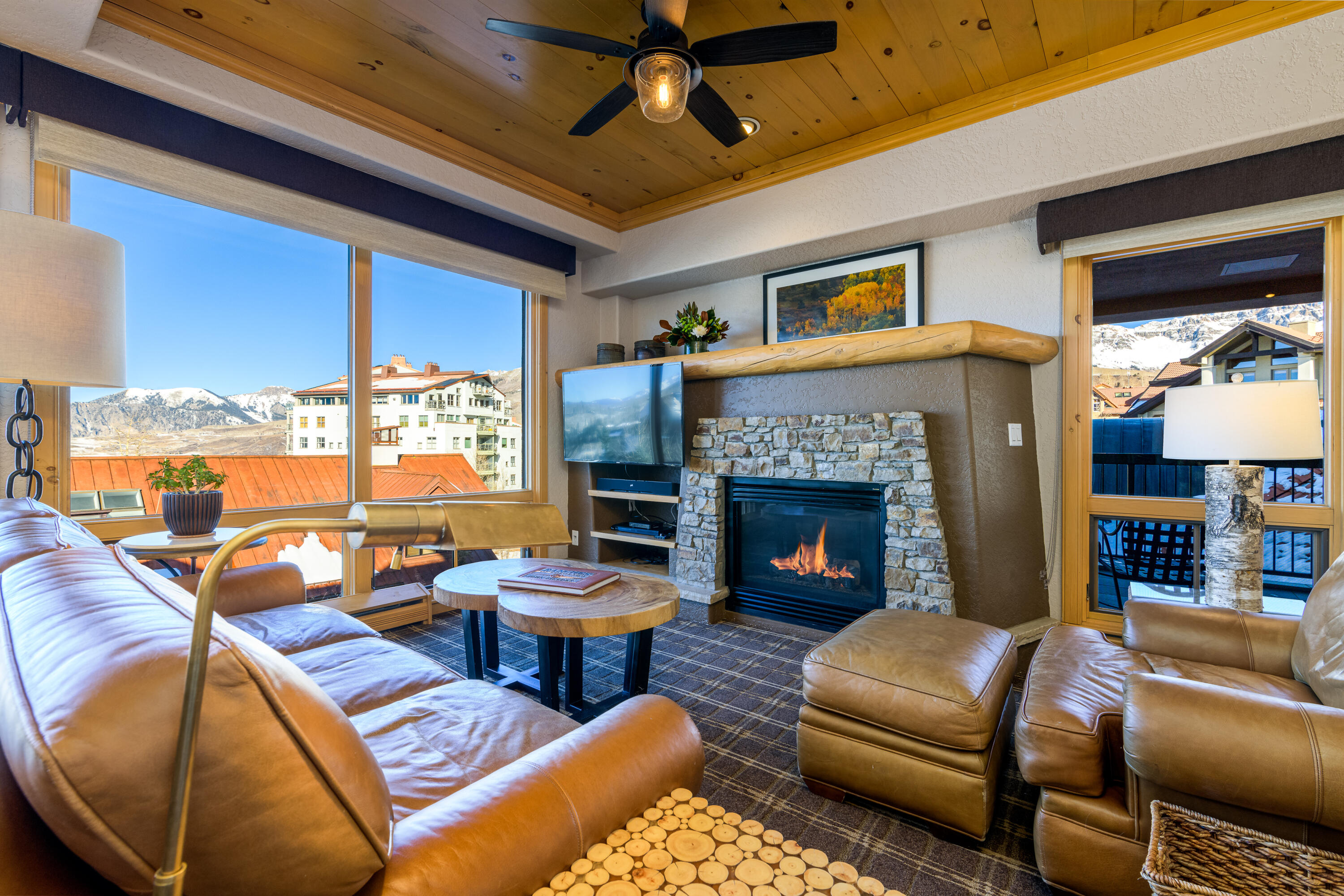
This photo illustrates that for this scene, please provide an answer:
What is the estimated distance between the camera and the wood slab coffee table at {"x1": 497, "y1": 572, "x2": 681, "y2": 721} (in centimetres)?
181

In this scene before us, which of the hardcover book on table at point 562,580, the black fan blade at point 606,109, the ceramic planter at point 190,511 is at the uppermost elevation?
the black fan blade at point 606,109

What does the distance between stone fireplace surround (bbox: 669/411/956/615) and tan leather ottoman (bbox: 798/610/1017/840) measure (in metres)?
0.95

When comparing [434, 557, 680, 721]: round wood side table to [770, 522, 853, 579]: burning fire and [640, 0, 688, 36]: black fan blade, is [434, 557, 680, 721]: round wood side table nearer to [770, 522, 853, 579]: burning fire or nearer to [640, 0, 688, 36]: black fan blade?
[770, 522, 853, 579]: burning fire

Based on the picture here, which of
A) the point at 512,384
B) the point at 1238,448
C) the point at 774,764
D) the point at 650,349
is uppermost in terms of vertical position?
the point at 650,349

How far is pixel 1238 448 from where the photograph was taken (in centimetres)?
199

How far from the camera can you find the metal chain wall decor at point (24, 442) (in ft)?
6.94

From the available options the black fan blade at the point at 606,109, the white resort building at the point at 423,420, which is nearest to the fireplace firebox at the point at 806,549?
the white resort building at the point at 423,420

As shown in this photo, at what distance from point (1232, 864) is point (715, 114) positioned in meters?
2.54

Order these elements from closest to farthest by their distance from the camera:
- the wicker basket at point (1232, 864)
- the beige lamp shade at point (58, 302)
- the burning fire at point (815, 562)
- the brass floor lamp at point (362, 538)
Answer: the brass floor lamp at point (362, 538), the wicker basket at point (1232, 864), the beige lamp shade at point (58, 302), the burning fire at point (815, 562)

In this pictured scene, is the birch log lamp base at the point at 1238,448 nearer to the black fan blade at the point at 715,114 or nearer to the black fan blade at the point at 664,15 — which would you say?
the black fan blade at the point at 715,114

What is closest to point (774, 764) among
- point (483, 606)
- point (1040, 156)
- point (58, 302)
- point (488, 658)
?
point (483, 606)

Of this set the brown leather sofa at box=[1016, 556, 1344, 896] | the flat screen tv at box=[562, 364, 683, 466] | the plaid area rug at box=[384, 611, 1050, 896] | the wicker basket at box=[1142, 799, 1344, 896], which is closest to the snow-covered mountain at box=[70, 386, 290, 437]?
the plaid area rug at box=[384, 611, 1050, 896]

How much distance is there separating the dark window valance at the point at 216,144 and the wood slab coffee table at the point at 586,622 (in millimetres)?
2305

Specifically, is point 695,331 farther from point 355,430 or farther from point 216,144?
point 216,144
